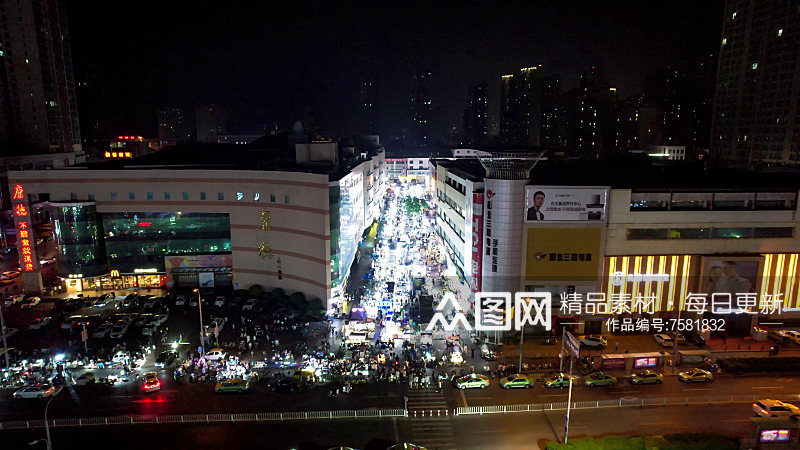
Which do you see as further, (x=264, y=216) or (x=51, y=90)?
(x=51, y=90)

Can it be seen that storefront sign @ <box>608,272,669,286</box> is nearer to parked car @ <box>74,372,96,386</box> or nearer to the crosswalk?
the crosswalk

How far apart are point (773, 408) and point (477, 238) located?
72.0 feet

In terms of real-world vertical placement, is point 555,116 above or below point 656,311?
above

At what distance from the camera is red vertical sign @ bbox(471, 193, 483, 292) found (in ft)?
127

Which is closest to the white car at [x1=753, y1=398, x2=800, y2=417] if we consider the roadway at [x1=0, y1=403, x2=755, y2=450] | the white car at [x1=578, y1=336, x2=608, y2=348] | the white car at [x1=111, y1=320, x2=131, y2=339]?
the roadway at [x1=0, y1=403, x2=755, y2=450]

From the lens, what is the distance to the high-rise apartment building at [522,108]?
167625mm

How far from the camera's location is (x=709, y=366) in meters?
32.2

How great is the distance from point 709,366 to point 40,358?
4913 cm

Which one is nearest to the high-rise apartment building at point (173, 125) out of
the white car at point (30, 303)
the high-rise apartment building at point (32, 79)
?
the high-rise apartment building at point (32, 79)

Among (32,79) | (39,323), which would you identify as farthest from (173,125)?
(39,323)

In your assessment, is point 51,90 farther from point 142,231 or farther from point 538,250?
point 538,250

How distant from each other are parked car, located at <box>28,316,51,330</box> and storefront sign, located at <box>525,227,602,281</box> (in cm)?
4207

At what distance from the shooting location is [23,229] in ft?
151

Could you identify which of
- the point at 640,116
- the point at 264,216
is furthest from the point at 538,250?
the point at 640,116
